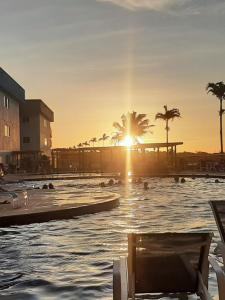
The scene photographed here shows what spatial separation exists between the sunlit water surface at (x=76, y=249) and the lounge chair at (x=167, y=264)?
206 cm

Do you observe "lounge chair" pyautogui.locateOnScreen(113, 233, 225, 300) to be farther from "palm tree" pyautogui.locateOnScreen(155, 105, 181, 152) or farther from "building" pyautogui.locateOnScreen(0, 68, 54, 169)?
"palm tree" pyautogui.locateOnScreen(155, 105, 181, 152)

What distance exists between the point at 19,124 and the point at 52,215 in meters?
49.9

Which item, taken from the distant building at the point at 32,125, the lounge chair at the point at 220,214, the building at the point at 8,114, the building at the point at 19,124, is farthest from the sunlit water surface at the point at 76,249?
the distant building at the point at 32,125

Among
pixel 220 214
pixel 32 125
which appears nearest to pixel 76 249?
pixel 220 214

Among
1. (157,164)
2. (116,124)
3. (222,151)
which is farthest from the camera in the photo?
(116,124)

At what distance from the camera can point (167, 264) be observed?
4.43 metres

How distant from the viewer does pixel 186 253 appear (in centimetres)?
435

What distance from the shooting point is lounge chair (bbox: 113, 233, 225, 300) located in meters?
4.23

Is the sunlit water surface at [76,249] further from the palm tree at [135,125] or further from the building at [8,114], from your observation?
the palm tree at [135,125]

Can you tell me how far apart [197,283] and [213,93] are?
64.1 m

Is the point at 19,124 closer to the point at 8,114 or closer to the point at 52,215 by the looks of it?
the point at 8,114

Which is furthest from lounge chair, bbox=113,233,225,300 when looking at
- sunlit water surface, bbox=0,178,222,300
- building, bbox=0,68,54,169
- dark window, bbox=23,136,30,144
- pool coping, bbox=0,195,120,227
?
dark window, bbox=23,136,30,144

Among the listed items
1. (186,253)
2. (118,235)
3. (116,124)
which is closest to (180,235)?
(186,253)

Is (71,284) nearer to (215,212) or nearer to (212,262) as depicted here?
(215,212)
